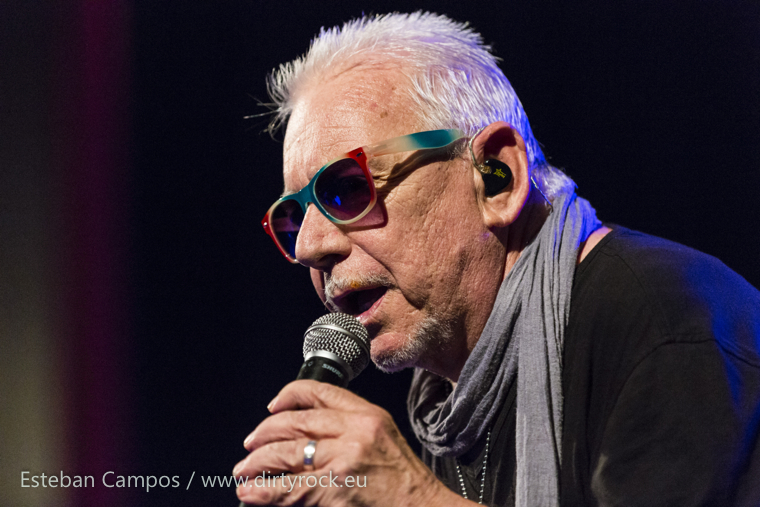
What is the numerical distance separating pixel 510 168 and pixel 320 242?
0.62 meters

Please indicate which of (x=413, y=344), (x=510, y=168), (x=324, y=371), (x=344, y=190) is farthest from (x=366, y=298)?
(x=510, y=168)

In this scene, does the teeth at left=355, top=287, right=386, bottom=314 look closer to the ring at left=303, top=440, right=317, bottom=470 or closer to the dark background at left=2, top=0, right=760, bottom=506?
the ring at left=303, top=440, right=317, bottom=470

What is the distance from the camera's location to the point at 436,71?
1.74m

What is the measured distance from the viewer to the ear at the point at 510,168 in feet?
5.38

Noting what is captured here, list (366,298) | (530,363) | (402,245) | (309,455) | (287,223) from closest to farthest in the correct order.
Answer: (309,455)
(530,363)
(402,245)
(366,298)
(287,223)

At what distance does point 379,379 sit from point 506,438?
1.34 metres

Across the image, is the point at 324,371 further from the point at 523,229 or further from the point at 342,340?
the point at 523,229

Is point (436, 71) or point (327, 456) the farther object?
point (436, 71)

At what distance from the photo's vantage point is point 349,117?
1.66 meters

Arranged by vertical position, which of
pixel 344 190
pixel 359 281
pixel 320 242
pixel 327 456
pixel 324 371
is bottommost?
pixel 327 456

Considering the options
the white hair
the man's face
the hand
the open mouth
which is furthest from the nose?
the hand

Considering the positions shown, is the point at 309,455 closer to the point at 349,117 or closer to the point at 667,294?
the point at 667,294

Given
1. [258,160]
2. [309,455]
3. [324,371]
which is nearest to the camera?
[309,455]

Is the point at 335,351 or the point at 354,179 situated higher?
the point at 354,179
